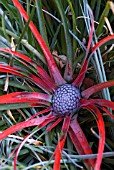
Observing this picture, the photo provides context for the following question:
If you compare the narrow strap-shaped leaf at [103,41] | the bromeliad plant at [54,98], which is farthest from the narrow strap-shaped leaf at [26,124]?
the narrow strap-shaped leaf at [103,41]

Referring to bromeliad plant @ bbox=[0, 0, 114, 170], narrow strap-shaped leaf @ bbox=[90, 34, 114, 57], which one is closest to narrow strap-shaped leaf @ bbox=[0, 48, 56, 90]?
bromeliad plant @ bbox=[0, 0, 114, 170]

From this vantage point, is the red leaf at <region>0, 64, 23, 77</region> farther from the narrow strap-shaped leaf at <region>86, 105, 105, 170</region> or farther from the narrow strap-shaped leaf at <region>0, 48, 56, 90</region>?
the narrow strap-shaped leaf at <region>86, 105, 105, 170</region>

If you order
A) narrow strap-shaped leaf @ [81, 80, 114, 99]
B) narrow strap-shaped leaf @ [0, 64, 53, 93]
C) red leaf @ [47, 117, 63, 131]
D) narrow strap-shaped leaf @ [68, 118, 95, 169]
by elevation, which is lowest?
narrow strap-shaped leaf @ [68, 118, 95, 169]

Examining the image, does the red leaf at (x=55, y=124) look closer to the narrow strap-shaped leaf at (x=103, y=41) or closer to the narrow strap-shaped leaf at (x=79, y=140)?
the narrow strap-shaped leaf at (x=79, y=140)

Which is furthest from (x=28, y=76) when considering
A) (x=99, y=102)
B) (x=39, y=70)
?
(x=99, y=102)

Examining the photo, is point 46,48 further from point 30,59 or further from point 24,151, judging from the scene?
point 24,151

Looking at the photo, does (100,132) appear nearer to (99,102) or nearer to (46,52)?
(99,102)
